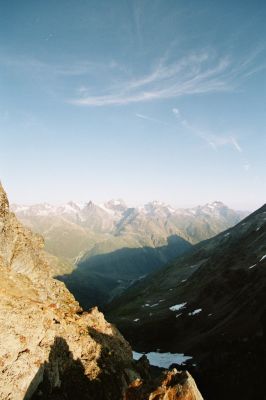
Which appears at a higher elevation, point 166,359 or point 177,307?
point 177,307

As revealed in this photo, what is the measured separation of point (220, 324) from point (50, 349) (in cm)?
8173

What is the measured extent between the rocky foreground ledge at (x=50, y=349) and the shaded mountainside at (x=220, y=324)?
2556 cm

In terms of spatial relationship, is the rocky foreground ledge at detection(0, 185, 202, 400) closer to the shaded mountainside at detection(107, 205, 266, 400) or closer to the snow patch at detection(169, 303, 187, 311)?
the shaded mountainside at detection(107, 205, 266, 400)

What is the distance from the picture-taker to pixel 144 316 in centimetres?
15750

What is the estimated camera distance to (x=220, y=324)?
102 metres

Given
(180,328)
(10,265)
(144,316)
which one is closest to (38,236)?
(10,265)

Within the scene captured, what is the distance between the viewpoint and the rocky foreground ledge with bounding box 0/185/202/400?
26359 mm

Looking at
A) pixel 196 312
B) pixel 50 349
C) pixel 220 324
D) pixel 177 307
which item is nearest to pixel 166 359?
pixel 220 324

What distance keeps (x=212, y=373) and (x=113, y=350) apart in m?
37.4

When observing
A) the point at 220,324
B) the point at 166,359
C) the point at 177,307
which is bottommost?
the point at 220,324

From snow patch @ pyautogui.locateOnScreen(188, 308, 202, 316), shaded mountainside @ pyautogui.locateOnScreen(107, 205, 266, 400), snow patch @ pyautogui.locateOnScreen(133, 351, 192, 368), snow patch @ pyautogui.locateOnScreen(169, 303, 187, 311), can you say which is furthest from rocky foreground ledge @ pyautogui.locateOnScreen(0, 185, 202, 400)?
snow patch @ pyautogui.locateOnScreen(169, 303, 187, 311)

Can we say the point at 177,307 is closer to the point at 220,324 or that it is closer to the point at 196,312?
the point at 196,312

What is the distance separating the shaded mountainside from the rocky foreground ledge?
25555 mm

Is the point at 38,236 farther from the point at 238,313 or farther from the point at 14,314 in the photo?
the point at 238,313
